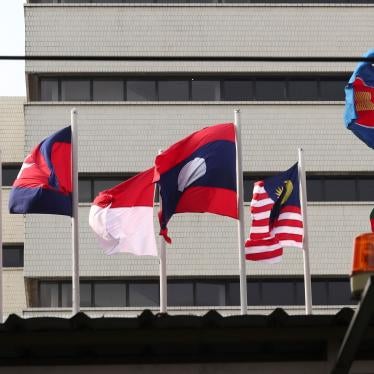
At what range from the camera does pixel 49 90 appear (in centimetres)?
4569

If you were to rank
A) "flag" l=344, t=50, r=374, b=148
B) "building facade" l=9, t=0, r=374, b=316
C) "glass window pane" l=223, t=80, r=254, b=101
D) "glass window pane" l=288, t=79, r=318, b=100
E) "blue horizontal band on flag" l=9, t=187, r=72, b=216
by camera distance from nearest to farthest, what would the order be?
"flag" l=344, t=50, r=374, b=148, "blue horizontal band on flag" l=9, t=187, r=72, b=216, "building facade" l=9, t=0, r=374, b=316, "glass window pane" l=223, t=80, r=254, b=101, "glass window pane" l=288, t=79, r=318, b=100

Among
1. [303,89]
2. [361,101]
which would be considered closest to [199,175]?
[361,101]

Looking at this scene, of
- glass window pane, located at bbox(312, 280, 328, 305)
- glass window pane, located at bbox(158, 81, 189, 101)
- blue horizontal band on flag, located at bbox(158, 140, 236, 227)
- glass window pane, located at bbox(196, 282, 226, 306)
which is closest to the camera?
blue horizontal band on flag, located at bbox(158, 140, 236, 227)

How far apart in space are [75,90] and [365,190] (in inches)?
397

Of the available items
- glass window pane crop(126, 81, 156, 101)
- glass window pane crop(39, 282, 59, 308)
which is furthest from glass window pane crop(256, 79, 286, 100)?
glass window pane crop(39, 282, 59, 308)

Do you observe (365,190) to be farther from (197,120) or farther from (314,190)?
(197,120)

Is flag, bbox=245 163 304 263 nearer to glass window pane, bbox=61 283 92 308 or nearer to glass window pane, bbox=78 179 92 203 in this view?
glass window pane, bbox=61 283 92 308

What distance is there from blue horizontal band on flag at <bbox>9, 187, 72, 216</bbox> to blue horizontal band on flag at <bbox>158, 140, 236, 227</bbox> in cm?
293

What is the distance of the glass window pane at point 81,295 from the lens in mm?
43438

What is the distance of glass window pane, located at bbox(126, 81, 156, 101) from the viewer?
4581cm

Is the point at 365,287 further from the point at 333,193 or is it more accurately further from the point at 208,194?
the point at 333,193

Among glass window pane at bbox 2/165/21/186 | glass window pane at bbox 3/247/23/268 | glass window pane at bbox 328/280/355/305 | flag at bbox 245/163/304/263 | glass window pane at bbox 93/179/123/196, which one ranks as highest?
glass window pane at bbox 2/165/21/186

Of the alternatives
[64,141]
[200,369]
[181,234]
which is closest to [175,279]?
[181,234]

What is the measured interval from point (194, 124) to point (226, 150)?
1729 cm
